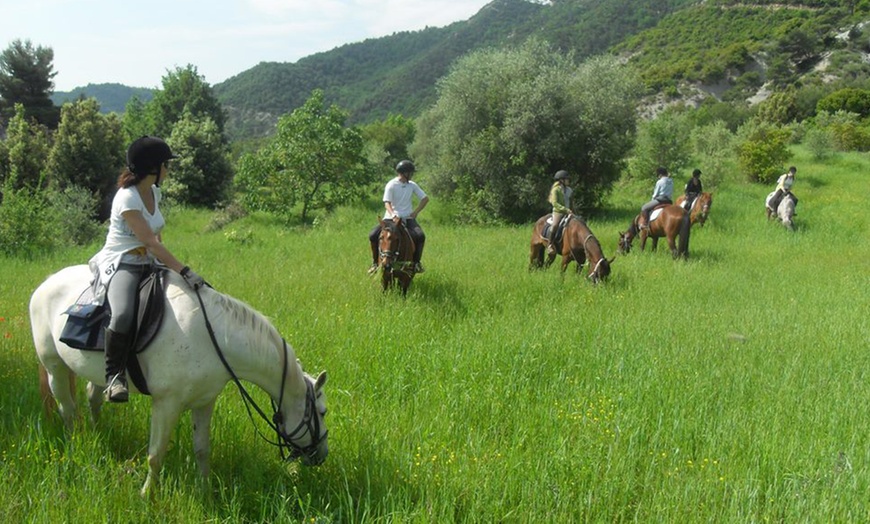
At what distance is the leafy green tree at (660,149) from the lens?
24.6 m

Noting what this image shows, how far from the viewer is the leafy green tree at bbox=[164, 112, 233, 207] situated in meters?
31.0

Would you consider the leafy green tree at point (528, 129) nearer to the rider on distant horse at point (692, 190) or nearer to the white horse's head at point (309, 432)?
the rider on distant horse at point (692, 190)

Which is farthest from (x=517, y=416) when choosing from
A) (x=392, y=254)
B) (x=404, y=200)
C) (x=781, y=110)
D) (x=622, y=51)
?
(x=622, y=51)

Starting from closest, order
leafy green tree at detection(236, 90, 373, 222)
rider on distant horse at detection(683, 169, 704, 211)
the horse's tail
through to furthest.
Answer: the horse's tail < rider on distant horse at detection(683, 169, 704, 211) < leafy green tree at detection(236, 90, 373, 222)

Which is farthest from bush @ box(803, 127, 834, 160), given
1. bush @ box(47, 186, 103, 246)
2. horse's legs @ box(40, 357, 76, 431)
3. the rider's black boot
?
bush @ box(47, 186, 103, 246)

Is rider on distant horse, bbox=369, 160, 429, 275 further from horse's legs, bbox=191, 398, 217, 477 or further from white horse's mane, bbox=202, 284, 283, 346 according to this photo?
horse's legs, bbox=191, 398, 217, 477

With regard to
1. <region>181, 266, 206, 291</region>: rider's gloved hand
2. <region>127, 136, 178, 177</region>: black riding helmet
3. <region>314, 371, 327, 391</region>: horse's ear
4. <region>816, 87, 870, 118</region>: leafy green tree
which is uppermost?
<region>816, 87, 870, 118</region>: leafy green tree

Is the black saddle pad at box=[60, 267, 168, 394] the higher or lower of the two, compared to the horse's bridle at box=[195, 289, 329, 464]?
higher

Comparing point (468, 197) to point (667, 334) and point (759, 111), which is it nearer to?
point (667, 334)

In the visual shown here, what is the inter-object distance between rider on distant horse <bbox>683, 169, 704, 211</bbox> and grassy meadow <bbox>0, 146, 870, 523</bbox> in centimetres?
720

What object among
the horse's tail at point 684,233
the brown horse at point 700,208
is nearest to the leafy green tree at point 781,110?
the brown horse at point 700,208

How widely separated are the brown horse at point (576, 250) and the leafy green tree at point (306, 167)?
1203 cm

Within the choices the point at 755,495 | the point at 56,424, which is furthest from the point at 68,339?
the point at 755,495

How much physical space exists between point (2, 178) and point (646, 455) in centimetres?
3030
